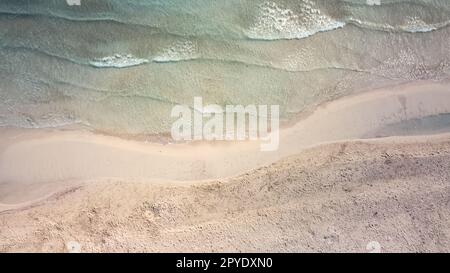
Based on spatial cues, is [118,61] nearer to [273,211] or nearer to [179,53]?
[179,53]

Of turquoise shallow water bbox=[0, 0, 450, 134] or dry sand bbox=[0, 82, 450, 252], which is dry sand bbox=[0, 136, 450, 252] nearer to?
dry sand bbox=[0, 82, 450, 252]

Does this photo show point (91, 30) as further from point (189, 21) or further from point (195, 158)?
point (195, 158)

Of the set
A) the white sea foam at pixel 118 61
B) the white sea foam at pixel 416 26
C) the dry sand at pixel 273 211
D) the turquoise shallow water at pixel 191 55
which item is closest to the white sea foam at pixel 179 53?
the turquoise shallow water at pixel 191 55

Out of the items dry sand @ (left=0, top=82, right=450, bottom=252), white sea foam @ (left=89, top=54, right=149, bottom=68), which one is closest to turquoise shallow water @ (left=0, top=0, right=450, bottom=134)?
white sea foam @ (left=89, top=54, right=149, bottom=68)

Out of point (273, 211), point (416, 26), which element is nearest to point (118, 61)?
point (273, 211)

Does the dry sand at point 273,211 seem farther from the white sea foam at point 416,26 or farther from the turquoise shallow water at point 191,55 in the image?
the white sea foam at point 416,26
